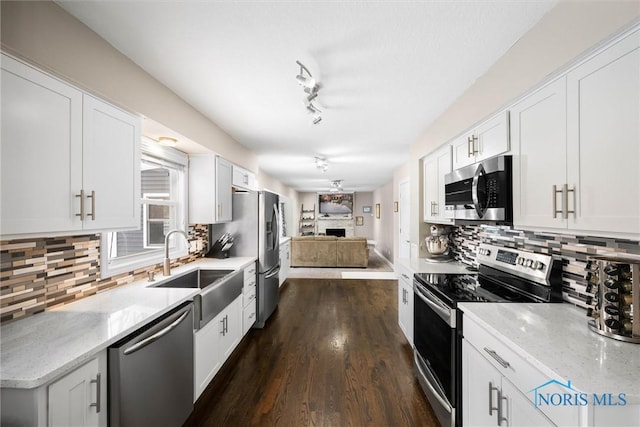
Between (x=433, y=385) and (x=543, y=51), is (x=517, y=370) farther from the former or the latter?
(x=543, y=51)

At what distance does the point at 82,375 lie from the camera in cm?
109

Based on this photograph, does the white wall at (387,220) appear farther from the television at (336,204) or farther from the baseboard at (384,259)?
the television at (336,204)

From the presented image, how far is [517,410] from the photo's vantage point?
3.71 feet

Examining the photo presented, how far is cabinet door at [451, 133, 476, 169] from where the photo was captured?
2.24 m

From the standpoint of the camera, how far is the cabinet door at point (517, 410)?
39.9 inches

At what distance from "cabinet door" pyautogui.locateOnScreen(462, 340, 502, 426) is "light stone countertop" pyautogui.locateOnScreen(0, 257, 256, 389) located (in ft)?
5.84

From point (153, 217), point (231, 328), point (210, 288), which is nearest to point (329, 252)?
point (231, 328)

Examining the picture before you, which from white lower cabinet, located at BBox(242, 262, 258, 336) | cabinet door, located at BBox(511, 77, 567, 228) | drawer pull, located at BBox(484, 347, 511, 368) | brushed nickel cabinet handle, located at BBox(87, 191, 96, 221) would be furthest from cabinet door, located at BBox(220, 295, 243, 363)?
cabinet door, located at BBox(511, 77, 567, 228)

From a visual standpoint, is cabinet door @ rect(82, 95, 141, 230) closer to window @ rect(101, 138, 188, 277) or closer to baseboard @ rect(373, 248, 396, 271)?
window @ rect(101, 138, 188, 277)

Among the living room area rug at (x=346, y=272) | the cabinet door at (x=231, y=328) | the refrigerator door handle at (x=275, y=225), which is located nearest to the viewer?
the cabinet door at (x=231, y=328)

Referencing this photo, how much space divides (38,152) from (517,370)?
2288 mm

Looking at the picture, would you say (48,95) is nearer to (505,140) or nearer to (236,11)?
(236,11)

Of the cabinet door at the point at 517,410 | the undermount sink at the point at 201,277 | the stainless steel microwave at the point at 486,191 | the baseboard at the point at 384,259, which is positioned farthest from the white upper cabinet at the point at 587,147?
the baseboard at the point at 384,259

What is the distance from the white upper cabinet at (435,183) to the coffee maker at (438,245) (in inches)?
8.4
